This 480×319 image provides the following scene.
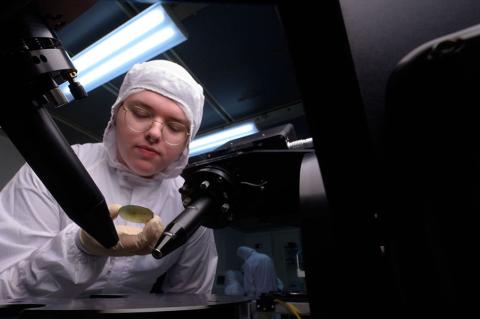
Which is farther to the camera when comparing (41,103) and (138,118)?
(138,118)

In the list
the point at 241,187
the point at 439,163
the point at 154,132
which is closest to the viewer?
the point at 439,163

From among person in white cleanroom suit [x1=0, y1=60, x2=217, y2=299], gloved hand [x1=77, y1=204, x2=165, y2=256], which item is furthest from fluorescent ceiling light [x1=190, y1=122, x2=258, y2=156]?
gloved hand [x1=77, y1=204, x2=165, y2=256]

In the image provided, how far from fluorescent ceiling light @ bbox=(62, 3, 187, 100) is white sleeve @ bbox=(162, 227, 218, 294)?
4.26 feet

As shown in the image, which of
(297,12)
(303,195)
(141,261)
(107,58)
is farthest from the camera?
(107,58)

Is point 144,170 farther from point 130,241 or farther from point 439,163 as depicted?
point 439,163

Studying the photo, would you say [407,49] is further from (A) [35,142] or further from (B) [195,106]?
(B) [195,106]

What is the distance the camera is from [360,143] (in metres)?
0.17

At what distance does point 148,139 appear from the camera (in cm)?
90

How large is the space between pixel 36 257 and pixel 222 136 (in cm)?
258

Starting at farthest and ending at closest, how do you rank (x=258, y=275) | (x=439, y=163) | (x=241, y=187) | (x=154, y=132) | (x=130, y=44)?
(x=258, y=275) < (x=130, y=44) < (x=154, y=132) < (x=241, y=187) < (x=439, y=163)

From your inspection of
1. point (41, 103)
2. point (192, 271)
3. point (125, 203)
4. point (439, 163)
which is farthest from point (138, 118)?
point (439, 163)

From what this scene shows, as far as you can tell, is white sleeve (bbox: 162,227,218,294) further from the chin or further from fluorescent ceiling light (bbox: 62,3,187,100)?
fluorescent ceiling light (bbox: 62,3,187,100)

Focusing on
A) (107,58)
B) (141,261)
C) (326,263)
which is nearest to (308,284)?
(326,263)

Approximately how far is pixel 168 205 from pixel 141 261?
221 millimetres
